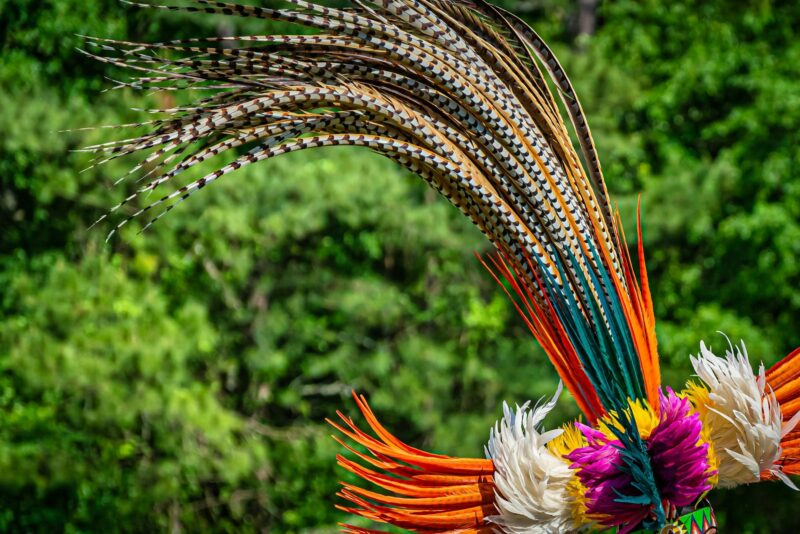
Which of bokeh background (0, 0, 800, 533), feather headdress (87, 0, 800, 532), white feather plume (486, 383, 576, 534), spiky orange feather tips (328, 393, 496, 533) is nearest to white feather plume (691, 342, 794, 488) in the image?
feather headdress (87, 0, 800, 532)

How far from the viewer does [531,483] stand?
175cm

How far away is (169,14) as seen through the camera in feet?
26.6

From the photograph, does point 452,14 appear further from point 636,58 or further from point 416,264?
point 636,58

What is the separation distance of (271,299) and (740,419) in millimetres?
6355

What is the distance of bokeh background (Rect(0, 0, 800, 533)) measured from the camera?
689cm

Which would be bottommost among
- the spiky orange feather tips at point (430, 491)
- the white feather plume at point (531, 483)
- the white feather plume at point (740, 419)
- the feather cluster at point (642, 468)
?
the spiky orange feather tips at point (430, 491)

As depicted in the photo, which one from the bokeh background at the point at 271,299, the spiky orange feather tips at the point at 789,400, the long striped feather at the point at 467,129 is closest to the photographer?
the long striped feather at the point at 467,129

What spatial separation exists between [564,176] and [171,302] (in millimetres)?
6076

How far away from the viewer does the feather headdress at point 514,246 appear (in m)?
1.71

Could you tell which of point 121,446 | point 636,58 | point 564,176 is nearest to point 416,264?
point 121,446

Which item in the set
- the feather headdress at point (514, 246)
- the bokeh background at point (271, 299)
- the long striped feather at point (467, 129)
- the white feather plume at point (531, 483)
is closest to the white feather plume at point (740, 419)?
the feather headdress at point (514, 246)

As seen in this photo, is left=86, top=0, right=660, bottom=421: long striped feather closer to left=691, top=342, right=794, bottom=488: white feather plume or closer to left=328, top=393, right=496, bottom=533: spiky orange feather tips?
left=691, top=342, right=794, bottom=488: white feather plume

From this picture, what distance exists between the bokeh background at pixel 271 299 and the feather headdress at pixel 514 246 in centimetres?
508

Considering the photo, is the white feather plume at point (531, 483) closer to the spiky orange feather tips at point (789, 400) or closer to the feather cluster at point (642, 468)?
the feather cluster at point (642, 468)
